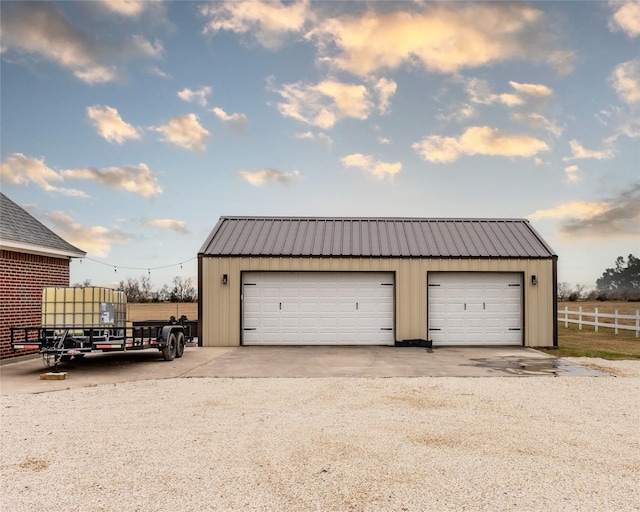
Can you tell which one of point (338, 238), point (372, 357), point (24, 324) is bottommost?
point (372, 357)

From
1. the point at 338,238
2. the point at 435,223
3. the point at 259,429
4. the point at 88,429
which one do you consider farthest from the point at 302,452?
the point at 435,223

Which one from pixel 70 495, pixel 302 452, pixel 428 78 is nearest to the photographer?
pixel 70 495

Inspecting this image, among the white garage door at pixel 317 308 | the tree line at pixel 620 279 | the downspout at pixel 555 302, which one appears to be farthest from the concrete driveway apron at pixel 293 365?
the tree line at pixel 620 279

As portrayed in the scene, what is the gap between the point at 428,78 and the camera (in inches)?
822

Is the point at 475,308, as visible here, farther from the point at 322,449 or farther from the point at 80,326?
the point at 322,449

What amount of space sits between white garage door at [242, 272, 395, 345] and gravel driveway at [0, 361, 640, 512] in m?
7.29

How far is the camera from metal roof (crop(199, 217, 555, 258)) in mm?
17078

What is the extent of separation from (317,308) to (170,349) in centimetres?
541

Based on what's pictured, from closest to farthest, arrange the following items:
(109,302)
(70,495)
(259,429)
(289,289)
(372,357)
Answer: (70,495) < (259,429) < (109,302) < (372,357) < (289,289)

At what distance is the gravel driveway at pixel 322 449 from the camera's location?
457 cm

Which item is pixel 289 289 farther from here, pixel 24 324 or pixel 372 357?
pixel 24 324

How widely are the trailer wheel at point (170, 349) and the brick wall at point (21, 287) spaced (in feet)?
13.9

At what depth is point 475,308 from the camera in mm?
17141

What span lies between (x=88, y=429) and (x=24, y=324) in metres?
9.30
